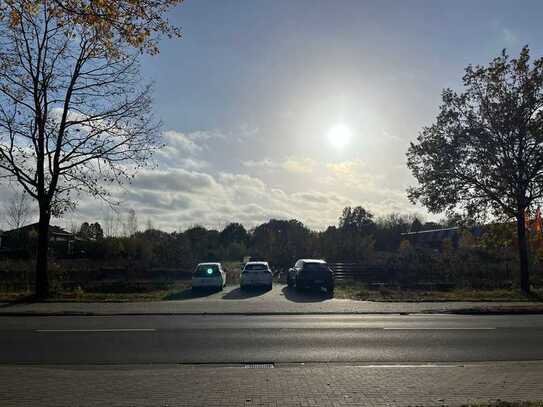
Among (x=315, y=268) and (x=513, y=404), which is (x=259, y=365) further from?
(x=315, y=268)

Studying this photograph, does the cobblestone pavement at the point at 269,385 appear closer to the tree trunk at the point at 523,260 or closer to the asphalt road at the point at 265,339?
the asphalt road at the point at 265,339

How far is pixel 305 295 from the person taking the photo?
24.4 m

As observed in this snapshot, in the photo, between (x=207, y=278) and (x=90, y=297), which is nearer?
(x=90, y=297)

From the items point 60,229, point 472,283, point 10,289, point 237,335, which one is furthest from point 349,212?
point 237,335

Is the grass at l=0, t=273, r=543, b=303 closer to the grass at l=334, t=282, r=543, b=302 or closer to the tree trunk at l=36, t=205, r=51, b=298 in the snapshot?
the grass at l=334, t=282, r=543, b=302

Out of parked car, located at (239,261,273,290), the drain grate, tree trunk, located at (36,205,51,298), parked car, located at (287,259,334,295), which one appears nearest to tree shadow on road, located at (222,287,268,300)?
parked car, located at (239,261,273,290)

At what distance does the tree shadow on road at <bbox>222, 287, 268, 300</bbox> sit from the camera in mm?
23672

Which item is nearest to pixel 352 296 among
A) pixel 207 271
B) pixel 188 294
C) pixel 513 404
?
pixel 207 271

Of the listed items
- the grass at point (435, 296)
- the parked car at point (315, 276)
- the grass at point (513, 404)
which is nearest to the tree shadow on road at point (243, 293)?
the parked car at point (315, 276)

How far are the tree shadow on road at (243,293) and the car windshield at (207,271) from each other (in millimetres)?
1314

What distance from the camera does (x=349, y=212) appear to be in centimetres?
12219

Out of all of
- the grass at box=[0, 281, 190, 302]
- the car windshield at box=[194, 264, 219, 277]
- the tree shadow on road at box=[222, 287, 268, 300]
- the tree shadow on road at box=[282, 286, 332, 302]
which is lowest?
the tree shadow on road at box=[282, 286, 332, 302]

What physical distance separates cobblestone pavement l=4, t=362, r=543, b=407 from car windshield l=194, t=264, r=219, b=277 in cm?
1715

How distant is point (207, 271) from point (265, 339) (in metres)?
14.7
